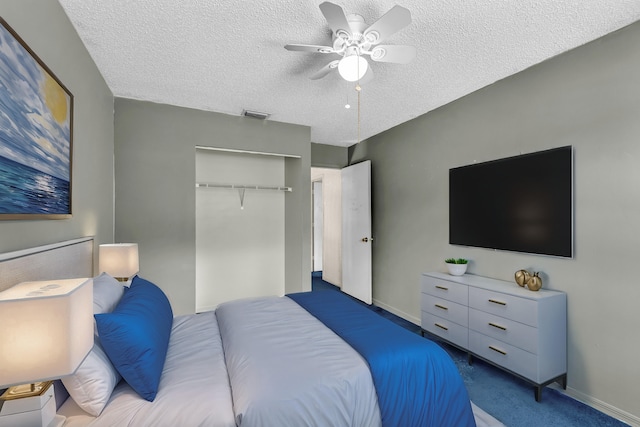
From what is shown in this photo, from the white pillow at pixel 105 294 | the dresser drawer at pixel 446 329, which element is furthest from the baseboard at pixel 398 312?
the white pillow at pixel 105 294

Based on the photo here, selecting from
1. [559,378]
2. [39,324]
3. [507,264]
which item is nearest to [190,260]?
[39,324]

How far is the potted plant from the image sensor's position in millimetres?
2852

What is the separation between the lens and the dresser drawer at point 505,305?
2100 mm

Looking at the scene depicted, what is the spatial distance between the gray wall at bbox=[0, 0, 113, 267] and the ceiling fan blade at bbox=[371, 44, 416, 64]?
180 cm

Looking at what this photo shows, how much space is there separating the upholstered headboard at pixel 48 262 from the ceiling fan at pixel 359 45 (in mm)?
1663

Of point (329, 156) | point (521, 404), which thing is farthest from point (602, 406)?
point (329, 156)

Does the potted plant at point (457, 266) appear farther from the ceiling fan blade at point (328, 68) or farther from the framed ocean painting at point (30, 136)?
the framed ocean painting at point (30, 136)

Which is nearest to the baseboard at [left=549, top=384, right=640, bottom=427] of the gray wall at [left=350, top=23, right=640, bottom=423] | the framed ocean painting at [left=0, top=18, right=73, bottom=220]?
the gray wall at [left=350, top=23, right=640, bottom=423]

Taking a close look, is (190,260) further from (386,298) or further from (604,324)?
(604,324)

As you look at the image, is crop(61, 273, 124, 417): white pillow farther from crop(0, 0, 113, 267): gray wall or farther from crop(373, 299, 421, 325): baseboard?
crop(373, 299, 421, 325): baseboard

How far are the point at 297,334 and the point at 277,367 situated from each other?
39 centimetres

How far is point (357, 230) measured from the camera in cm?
449

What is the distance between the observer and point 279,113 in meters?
3.46

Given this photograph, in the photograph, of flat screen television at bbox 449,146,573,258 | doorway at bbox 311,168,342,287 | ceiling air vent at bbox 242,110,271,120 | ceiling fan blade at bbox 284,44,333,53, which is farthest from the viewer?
doorway at bbox 311,168,342,287
